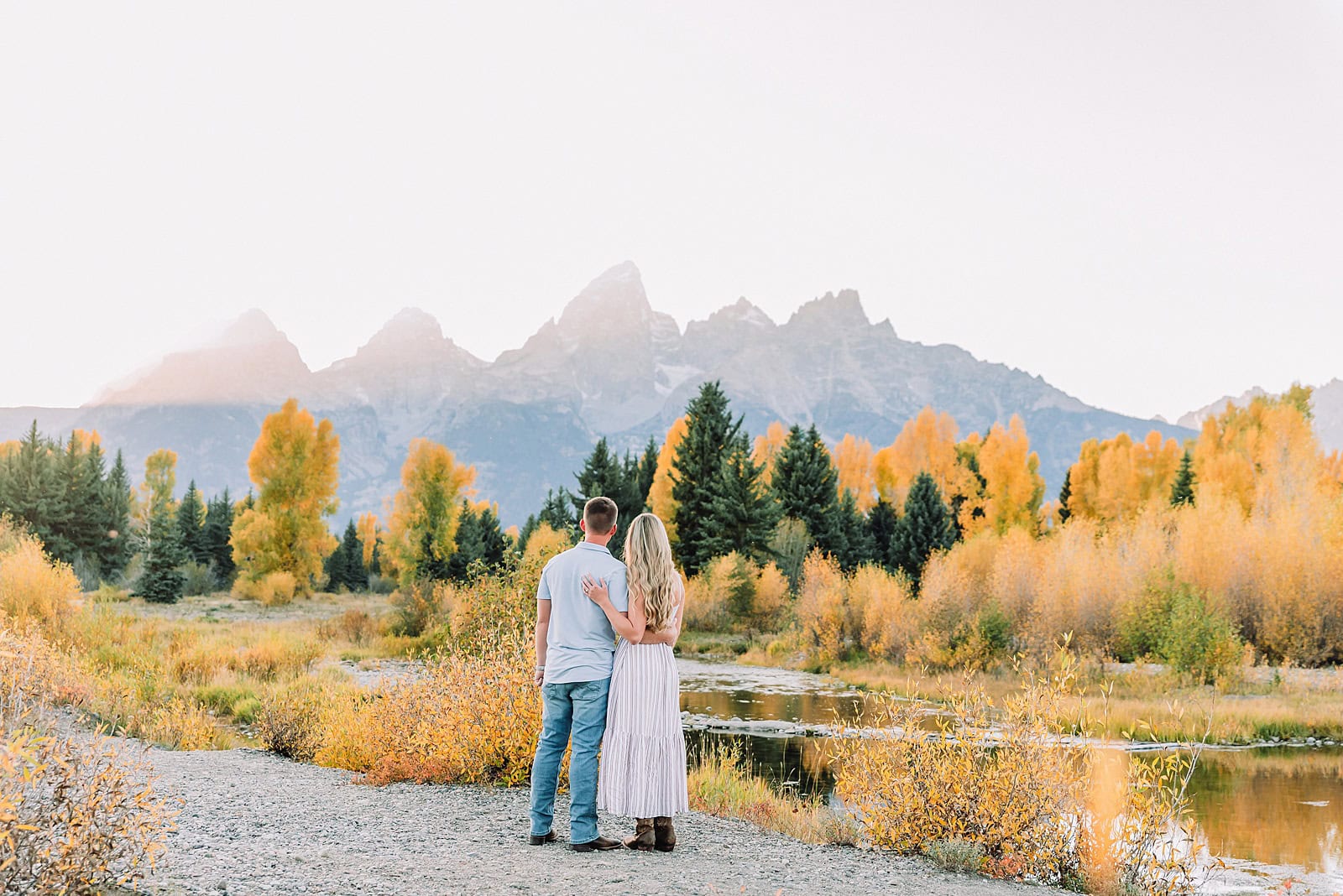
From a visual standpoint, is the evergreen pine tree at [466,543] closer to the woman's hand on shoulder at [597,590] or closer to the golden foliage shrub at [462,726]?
the golden foliage shrub at [462,726]

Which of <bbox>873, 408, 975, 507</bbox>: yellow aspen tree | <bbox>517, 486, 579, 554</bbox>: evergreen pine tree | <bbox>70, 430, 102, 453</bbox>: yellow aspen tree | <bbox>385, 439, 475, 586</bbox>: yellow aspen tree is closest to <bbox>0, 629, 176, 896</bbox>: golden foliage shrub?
<bbox>517, 486, 579, 554</bbox>: evergreen pine tree

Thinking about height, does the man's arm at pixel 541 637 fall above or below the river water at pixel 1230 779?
above

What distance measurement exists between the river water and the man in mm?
5761

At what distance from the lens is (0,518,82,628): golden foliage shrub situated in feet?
54.2

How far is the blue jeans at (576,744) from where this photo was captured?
5523mm

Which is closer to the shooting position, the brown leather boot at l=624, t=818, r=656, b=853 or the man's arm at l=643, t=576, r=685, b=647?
the man's arm at l=643, t=576, r=685, b=647

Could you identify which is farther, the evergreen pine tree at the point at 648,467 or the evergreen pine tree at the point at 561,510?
the evergreen pine tree at the point at 648,467

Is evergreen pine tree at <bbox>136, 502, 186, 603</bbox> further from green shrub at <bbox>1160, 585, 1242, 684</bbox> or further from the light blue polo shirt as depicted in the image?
the light blue polo shirt

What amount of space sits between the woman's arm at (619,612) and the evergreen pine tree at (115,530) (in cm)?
4665

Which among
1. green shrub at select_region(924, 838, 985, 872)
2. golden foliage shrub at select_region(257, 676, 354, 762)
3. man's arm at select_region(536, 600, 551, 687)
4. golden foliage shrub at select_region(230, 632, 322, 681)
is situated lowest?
golden foliage shrub at select_region(230, 632, 322, 681)

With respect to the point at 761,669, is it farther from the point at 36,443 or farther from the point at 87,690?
the point at 36,443

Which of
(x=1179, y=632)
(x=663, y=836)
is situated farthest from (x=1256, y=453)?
(x=663, y=836)

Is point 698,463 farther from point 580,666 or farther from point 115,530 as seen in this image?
point 580,666

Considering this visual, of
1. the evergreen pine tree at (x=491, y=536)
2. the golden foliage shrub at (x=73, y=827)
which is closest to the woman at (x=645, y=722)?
the golden foliage shrub at (x=73, y=827)
